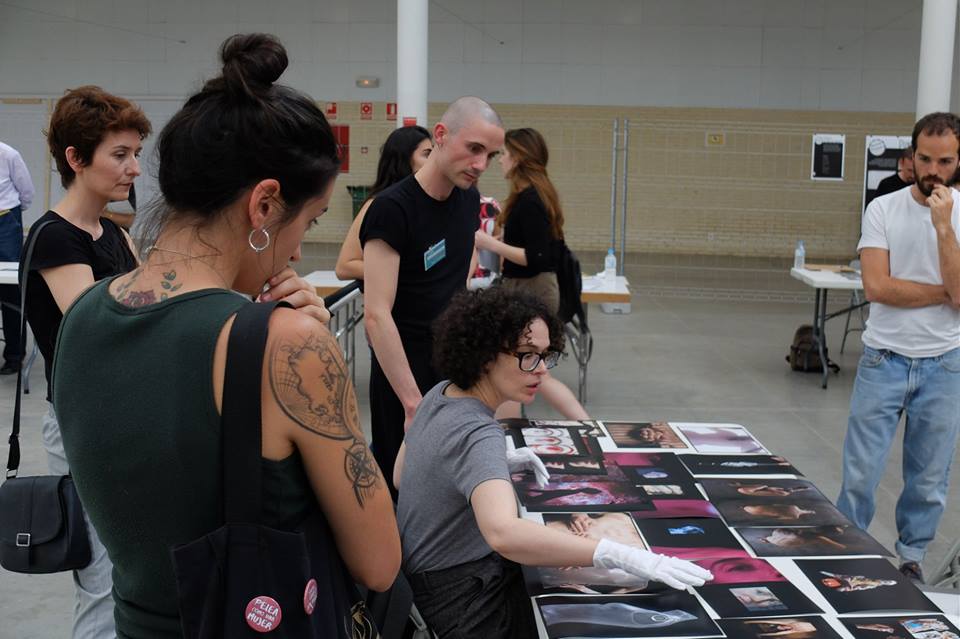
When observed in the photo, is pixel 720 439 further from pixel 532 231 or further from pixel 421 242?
pixel 532 231

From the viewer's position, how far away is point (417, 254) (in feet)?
9.99

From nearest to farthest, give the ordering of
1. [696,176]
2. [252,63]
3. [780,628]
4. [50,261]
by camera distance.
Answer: [252,63] → [780,628] → [50,261] → [696,176]

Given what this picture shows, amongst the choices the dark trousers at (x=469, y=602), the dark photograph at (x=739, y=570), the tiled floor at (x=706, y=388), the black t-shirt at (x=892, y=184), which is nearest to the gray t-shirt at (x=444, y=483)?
the dark trousers at (x=469, y=602)

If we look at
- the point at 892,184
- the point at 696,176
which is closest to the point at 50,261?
the point at 892,184

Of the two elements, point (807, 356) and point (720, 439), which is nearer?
point (720, 439)

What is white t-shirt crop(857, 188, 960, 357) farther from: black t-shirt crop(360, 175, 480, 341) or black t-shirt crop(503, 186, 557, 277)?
black t-shirt crop(503, 186, 557, 277)

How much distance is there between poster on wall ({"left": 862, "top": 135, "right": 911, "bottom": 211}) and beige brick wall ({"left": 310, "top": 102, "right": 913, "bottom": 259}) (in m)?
4.36

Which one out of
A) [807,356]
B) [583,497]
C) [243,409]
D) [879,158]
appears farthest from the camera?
[879,158]

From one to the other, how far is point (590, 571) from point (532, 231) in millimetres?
3470

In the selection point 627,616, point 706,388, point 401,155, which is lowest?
point 706,388

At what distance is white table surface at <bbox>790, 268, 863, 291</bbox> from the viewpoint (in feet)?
22.6

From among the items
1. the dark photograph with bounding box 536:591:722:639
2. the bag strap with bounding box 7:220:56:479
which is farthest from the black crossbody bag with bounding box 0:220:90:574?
the dark photograph with bounding box 536:591:722:639

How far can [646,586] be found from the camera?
1963mm

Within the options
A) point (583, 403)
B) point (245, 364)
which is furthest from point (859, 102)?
point (245, 364)
